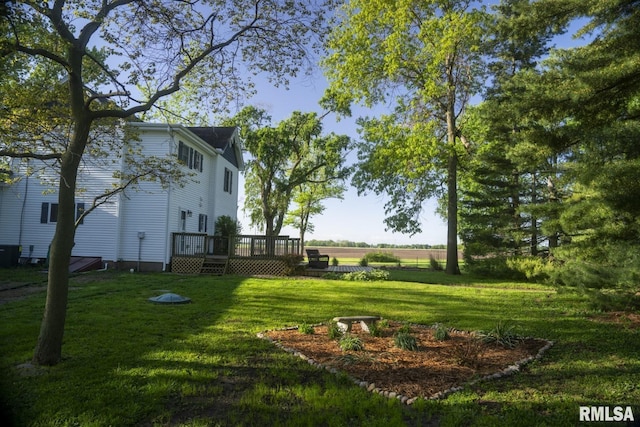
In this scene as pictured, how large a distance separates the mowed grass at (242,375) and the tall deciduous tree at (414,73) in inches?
486

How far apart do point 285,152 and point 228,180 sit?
584cm

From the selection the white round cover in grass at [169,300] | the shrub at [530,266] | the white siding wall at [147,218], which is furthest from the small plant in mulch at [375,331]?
the white siding wall at [147,218]

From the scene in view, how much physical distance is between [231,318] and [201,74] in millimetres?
4399

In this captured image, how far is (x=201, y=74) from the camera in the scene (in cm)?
696

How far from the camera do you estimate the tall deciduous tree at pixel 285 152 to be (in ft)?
93.6

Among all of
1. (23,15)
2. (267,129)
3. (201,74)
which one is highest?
(267,129)

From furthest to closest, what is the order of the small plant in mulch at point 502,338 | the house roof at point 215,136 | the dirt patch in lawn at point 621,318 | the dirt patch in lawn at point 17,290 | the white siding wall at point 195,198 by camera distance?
the house roof at point 215,136 → the white siding wall at point 195,198 → the dirt patch in lawn at point 17,290 → the dirt patch in lawn at point 621,318 → the small plant in mulch at point 502,338

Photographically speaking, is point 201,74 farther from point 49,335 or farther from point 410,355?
point 410,355

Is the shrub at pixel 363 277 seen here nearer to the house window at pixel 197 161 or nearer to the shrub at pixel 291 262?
the shrub at pixel 291 262

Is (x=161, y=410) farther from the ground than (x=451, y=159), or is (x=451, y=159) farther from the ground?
(x=451, y=159)

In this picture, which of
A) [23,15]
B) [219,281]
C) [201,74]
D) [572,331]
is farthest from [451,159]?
[23,15]

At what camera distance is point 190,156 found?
1912cm

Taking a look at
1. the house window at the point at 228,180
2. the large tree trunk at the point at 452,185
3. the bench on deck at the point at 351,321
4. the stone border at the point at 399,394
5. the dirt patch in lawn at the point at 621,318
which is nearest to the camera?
the stone border at the point at 399,394

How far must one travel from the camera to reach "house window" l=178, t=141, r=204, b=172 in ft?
59.0
